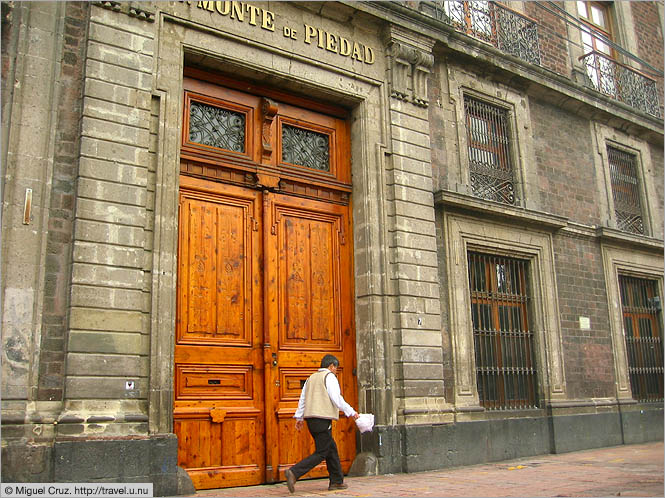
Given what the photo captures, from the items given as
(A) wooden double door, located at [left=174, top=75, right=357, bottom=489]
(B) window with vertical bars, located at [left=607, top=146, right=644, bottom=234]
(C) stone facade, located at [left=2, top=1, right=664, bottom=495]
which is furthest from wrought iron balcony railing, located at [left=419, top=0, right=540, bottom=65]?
(A) wooden double door, located at [left=174, top=75, right=357, bottom=489]

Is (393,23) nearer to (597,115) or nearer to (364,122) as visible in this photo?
(364,122)

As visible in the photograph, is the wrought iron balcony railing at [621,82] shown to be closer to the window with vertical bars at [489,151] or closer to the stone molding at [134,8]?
the window with vertical bars at [489,151]

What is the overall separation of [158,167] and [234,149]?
4.72 feet

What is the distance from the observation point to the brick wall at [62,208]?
6539mm

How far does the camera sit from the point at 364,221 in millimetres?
9266

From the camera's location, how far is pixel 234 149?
340 inches

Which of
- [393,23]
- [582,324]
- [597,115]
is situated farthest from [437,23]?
[582,324]

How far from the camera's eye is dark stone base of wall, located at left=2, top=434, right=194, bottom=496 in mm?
6133

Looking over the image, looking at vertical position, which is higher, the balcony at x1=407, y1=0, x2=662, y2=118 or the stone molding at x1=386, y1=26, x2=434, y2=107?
the balcony at x1=407, y1=0, x2=662, y2=118

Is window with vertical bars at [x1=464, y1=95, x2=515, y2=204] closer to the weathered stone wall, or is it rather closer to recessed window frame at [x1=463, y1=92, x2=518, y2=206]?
recessed window frame at [x1=463, y1=92, x2=518, y2=206]

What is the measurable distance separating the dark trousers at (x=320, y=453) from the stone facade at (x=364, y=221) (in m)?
1.25

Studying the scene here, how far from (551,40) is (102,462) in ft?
37.3

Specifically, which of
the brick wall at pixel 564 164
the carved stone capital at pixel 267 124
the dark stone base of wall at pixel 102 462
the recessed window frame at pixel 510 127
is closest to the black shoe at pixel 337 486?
the dark stone base of wall at pixel 102 462

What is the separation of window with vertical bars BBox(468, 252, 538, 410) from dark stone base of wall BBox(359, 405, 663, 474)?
43cm
